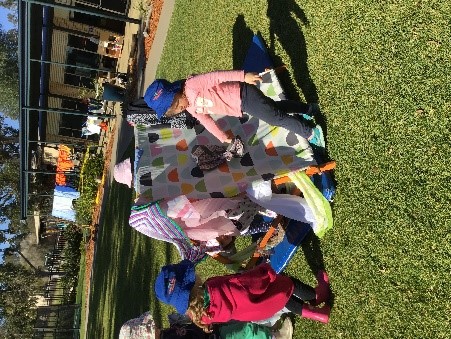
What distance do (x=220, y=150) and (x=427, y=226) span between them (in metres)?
2.44

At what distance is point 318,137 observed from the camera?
17.2 ft

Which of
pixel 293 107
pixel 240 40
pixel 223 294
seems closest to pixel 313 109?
pixel 293 107

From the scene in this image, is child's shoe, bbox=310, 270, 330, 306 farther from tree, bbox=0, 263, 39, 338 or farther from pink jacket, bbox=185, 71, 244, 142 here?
tree, bbox=0, 263, 39, 338

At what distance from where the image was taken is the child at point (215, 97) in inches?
184

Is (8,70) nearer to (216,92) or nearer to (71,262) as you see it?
(71,262)

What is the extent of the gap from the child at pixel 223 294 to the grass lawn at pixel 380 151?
78cm

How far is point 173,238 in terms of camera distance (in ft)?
16.4

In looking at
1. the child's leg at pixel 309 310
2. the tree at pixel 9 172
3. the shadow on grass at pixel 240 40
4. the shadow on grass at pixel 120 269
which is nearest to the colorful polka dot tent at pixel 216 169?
the child's leg at pixel 309 310

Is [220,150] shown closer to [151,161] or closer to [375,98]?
[151,161]

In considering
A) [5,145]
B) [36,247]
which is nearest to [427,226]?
[5,145]

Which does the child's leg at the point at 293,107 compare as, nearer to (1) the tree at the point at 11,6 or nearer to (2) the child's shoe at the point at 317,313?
(2) the child's shoe at the point at 317,313

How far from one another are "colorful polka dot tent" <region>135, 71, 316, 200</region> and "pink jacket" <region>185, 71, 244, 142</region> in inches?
33.4

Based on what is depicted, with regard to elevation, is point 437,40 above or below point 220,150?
above

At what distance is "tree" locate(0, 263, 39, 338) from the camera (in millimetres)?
21516
